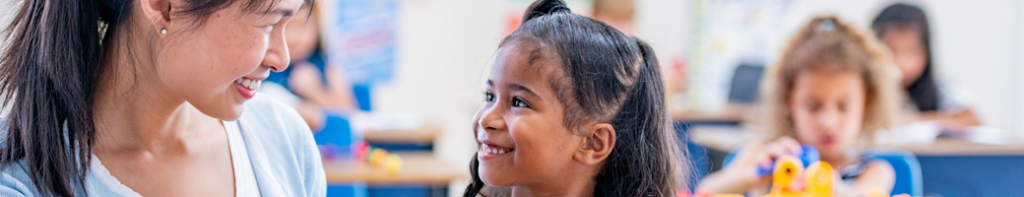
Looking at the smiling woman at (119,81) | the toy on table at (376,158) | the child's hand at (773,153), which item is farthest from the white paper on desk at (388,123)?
the smiling woman at (119,81)

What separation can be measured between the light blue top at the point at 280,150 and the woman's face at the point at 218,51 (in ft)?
0.62

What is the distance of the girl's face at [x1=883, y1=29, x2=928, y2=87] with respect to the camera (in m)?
3.69

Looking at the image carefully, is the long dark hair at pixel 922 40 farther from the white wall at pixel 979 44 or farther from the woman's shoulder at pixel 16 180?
the woman's shoulder at pixel 16 180

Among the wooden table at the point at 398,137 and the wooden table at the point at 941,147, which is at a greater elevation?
the wooden table at the point at 941,147

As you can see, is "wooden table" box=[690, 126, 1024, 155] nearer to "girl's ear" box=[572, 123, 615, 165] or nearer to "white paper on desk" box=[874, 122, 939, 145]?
"white paper on desk" box=[874, 122, 939, 145]

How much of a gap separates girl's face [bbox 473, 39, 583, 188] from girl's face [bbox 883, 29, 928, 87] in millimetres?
3238

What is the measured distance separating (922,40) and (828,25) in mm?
1912

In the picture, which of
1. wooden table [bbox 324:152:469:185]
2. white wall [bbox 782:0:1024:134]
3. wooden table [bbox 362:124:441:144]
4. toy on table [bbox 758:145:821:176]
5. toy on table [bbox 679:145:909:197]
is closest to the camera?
toy on table [bbox 679:145:909:197]

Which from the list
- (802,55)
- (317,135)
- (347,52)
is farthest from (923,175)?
(347,52)

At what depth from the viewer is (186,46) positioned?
90cm

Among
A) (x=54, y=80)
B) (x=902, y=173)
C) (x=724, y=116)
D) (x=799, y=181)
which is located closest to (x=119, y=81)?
(x=54, y=80)

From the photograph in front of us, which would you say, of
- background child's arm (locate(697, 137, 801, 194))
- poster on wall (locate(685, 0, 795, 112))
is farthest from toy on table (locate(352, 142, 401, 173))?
poster on wall (locate(685, 0, 795, 112))

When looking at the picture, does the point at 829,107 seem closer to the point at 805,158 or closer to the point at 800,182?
the point at 805,158

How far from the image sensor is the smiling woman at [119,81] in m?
0.89
